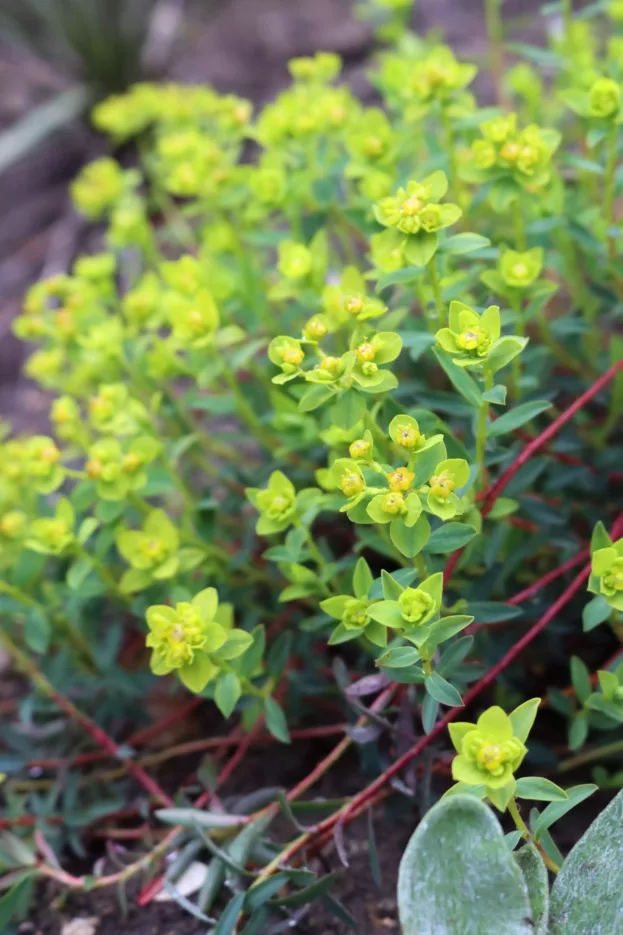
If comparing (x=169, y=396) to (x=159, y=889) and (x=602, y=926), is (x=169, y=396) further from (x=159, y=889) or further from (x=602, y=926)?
(x=602, y=926)

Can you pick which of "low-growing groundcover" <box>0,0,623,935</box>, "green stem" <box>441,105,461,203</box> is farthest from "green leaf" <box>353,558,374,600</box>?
"green stem" <box>441,105,461,203</box>

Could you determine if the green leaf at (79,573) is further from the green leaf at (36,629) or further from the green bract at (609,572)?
the green bract at (609,572)

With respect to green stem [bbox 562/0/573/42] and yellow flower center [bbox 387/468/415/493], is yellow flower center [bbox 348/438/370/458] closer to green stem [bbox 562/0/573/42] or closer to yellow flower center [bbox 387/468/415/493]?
yellow flower center [bbox 387/468/415/493]

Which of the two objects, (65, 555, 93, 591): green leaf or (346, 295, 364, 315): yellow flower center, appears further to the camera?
(65, 555, 93, 591): green leaf

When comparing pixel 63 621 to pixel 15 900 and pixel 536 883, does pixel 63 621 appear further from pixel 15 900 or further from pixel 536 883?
pixel 536 883

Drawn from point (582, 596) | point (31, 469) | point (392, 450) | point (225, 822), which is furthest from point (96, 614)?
point (582, 596)

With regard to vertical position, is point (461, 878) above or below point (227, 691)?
below

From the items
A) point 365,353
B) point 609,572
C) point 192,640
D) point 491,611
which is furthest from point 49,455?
point 609,572
